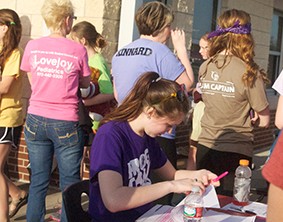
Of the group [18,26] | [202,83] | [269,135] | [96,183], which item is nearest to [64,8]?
[18,26]

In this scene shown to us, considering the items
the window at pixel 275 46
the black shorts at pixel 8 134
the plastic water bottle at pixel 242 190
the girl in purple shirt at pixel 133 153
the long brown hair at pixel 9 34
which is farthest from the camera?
the window at pixel 275 46

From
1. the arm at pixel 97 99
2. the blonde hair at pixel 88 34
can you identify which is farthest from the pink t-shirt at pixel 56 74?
the blonde hair at pixel 88 34

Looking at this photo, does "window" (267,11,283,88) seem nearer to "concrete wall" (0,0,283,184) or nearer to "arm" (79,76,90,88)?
"concrete wall" (0,0,283,184)

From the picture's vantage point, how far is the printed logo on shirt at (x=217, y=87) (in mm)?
3525

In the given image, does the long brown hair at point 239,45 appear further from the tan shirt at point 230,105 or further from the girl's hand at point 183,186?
the girl's hand at point 183,186

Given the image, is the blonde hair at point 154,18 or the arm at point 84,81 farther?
the arm at point 84,81

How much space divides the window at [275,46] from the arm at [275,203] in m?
9.03

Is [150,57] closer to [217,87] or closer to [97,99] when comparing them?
[217,87]

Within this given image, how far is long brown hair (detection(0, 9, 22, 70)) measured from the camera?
162 inches

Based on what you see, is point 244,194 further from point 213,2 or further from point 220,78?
point 213,2

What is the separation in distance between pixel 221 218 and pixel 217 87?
135 cm

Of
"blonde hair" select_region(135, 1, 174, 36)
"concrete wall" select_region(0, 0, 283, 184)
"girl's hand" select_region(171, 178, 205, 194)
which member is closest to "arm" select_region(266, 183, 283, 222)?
"girl's hand" select_region(171, 178, 205, 194)

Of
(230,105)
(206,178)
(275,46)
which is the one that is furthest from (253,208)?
(275,46)

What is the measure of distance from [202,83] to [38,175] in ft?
4.58
